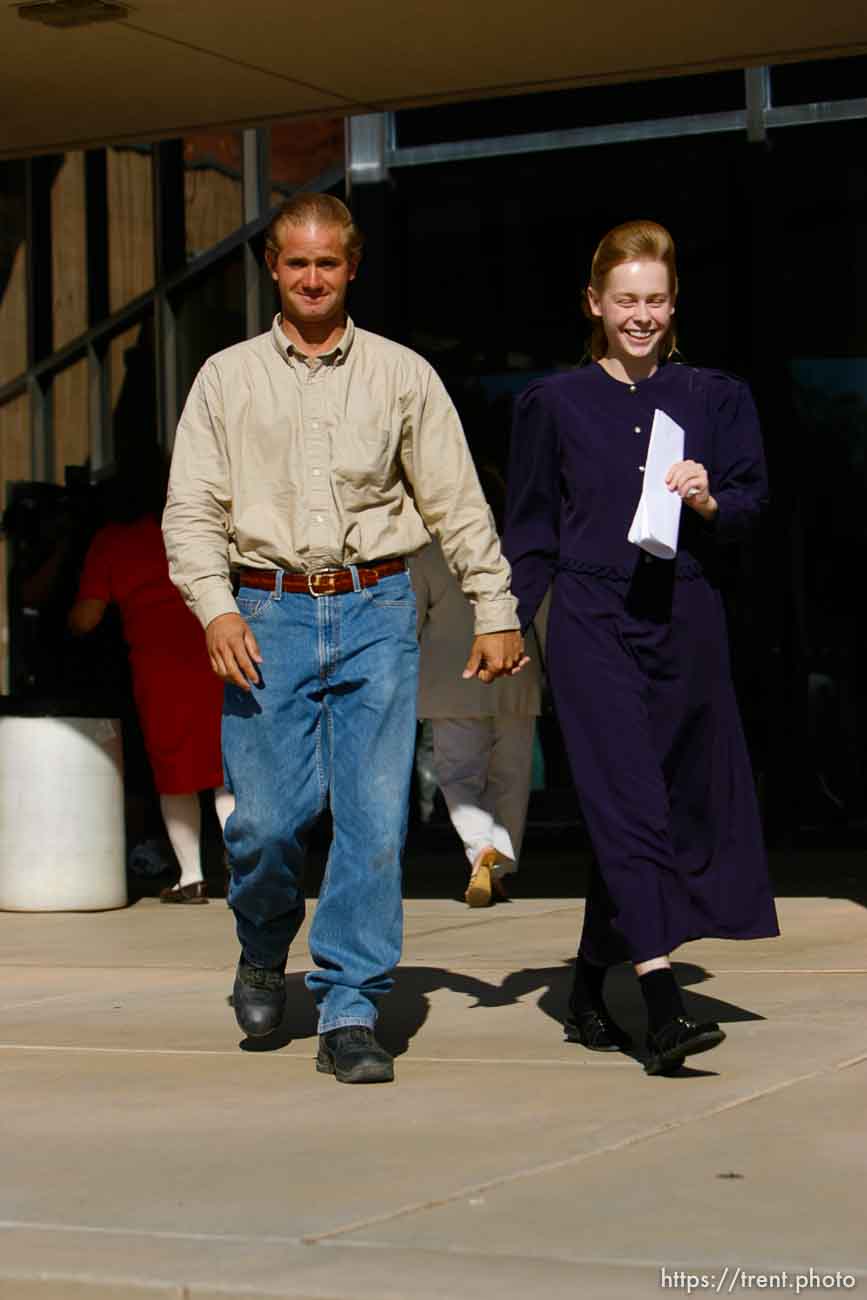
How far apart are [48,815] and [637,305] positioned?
15.8 feet

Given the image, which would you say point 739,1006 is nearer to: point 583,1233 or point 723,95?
point 583,1233

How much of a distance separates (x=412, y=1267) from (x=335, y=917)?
1.99m

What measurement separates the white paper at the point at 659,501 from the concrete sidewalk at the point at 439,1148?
47.4 inches

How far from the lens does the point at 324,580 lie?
5.62 m

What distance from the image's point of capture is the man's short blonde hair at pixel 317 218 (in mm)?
5656

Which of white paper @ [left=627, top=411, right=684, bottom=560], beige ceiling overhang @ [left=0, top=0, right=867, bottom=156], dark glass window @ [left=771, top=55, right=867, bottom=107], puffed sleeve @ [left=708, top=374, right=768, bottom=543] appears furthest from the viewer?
dark glass window @ [left=771, top=55, right=867, bottom=107]

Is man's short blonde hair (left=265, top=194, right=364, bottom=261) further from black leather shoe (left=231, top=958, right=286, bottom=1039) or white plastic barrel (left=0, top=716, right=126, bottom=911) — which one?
white plastic barrel (left=0, top=716, right=126, bottom=911)

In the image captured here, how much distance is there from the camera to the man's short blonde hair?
5.66m

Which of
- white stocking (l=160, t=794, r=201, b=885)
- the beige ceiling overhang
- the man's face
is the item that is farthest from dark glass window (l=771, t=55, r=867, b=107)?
the man's face

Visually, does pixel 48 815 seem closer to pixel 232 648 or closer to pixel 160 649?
pixel 160 649

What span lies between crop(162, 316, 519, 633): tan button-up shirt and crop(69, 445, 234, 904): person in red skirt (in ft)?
14.3

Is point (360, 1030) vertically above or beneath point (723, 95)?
beneath

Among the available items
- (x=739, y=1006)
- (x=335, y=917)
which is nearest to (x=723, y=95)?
(x=739, y=1006)

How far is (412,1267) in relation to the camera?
3.68 metres
